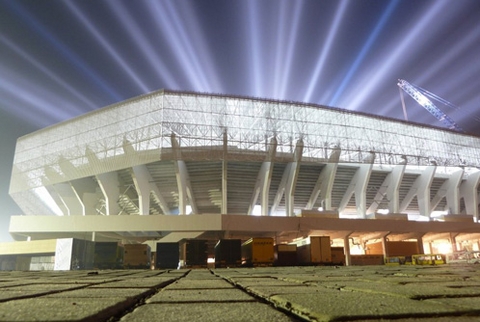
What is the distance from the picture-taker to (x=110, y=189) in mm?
46156

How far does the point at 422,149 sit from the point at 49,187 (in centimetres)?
5886

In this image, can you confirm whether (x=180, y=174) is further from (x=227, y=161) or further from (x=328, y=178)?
(x=328, y=178)

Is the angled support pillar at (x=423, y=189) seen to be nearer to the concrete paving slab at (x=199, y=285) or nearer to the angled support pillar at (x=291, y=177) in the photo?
the angled support pillar at (x=291, y=177)

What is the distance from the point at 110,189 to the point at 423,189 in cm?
4737

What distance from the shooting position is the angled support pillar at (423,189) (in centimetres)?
5159

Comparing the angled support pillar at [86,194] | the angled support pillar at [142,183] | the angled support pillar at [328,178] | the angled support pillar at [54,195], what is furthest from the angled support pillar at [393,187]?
the angled support pillar at [54,195]

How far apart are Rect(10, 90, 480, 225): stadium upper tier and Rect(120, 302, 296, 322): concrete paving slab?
3941cm

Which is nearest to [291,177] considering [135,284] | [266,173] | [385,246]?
[266,173]

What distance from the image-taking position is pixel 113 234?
148 ft

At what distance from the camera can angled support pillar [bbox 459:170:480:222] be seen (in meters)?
56.8

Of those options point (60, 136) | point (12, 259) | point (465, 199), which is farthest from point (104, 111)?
point (465, 199)

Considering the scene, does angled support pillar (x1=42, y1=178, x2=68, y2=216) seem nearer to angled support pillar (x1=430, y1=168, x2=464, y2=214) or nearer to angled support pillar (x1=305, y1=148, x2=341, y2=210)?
angled support pillar (x1=305, y1=148, x2=341, y2=210)

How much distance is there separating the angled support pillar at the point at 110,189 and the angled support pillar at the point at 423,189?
1814 inches

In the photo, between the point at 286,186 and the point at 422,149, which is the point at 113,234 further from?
the point at 422,149
